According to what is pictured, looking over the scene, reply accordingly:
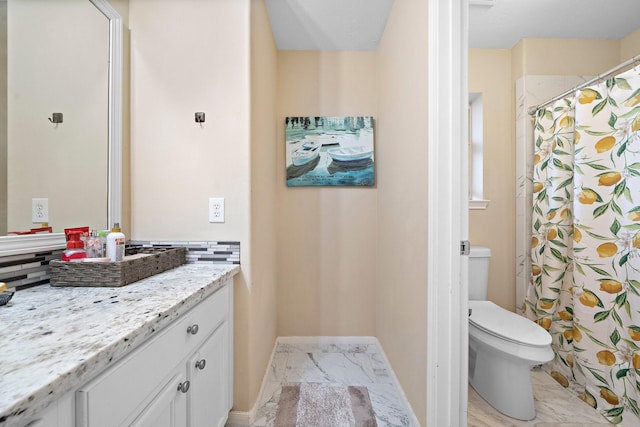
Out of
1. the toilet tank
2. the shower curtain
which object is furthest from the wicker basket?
the shower curtain

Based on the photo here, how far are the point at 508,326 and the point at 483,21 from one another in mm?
2085

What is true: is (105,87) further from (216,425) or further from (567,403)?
(567,403)

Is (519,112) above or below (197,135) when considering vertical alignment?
above

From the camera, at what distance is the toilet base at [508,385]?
4.69ft

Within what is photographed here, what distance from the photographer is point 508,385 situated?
4.78 feet

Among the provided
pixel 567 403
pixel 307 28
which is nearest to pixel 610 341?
pixel 567 403

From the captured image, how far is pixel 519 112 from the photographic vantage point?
2.09 meters

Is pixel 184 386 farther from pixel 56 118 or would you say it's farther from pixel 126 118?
pixel 126 118

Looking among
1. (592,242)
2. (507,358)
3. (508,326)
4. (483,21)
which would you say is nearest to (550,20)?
(483,21)

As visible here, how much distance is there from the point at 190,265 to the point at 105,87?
943 millimetres

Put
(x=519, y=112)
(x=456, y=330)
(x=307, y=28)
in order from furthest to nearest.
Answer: (x=519, y=112) < (x=307, y=28) < (x=456, y=330)

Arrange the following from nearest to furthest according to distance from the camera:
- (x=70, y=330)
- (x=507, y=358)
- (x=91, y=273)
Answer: (x=70, y=330), (x=91, y=273), (x=507, y=358)

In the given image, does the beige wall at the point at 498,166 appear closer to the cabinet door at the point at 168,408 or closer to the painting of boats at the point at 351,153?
the painting of boats at the point at 351,153

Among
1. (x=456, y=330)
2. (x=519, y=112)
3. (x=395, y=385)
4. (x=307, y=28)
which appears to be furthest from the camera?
(x=519, y=112)
